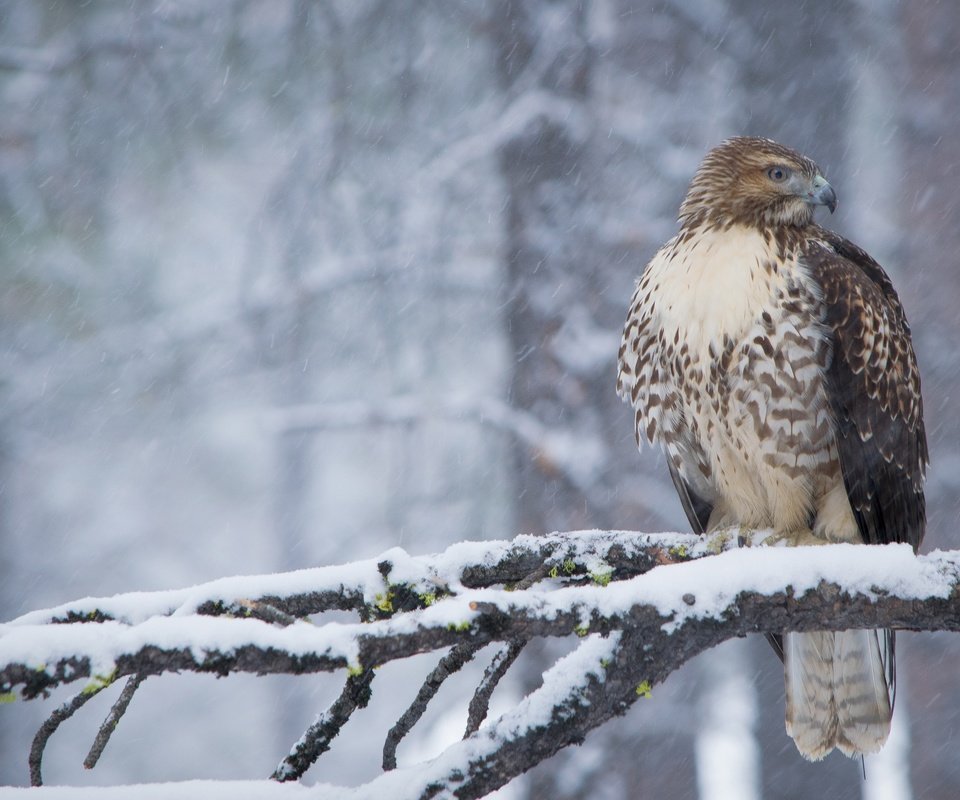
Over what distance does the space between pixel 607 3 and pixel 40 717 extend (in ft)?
28.2

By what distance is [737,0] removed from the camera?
344 inches

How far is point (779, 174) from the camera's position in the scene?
3.96 m

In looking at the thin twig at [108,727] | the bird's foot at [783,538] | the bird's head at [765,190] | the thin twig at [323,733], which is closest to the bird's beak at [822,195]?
the bird's head at [765,190]

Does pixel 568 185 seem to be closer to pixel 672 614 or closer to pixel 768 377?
pixel 768 377

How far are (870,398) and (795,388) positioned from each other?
0.95 feet

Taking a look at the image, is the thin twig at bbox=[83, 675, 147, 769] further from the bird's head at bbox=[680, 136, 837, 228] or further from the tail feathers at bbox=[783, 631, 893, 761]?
the bird's head at bbox=[680, 136, 837, 228]

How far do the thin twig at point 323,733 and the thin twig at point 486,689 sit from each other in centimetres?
24

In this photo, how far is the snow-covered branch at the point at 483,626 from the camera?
1.80 meters

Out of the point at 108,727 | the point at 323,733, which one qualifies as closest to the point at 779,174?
the point at 323,733

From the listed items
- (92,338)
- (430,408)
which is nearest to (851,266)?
(430,408)

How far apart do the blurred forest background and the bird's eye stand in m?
2.61

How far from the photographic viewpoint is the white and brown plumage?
3.56 metres

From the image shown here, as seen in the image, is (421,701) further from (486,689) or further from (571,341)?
(571,341)

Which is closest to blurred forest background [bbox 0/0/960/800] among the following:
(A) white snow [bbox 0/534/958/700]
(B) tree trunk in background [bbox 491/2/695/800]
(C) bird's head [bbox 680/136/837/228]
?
(B) tree trunk in background [bbox 491/2/695/800]
